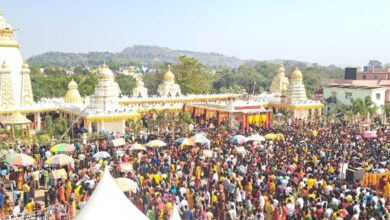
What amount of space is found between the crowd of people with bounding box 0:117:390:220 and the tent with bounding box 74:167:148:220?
2.88 meters

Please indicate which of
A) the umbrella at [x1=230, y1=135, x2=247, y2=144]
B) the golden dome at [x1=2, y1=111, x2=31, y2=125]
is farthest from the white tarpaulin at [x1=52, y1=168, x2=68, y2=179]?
the golden dome at [x1=2, y1=111, x2=31, y2=125]

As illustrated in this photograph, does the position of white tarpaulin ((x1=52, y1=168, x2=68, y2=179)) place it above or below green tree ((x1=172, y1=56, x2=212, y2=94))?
below

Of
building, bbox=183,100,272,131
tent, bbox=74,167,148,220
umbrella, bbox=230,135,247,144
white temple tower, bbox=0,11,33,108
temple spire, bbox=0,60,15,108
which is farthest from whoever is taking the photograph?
building, bbox=183,100,272,131

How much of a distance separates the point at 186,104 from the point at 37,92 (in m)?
22.6

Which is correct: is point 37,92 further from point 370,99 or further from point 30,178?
point 30,178

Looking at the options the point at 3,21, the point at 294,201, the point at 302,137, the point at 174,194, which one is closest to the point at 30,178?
the point at 174,194

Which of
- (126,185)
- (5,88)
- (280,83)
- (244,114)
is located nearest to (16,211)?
(126,185)

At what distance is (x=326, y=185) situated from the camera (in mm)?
12570

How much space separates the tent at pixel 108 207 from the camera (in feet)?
24.8

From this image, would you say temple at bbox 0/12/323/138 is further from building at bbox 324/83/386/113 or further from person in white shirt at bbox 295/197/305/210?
person in white shirt at bbox 295/197/305/210

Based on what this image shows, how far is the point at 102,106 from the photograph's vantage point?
26531 millimetres

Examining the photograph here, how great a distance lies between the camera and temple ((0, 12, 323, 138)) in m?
26.4

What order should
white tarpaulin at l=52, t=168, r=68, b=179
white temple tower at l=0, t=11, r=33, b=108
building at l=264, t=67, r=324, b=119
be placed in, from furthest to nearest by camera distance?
1. building at l=264, t=67, r=324, b=119
2. white temple tower at l=0, t=11, r=33, b=108
3. white tarpaulin at l=52, t=168, r=68, b=179

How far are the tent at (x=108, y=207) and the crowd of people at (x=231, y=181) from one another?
288 cm
